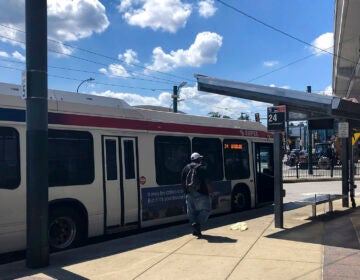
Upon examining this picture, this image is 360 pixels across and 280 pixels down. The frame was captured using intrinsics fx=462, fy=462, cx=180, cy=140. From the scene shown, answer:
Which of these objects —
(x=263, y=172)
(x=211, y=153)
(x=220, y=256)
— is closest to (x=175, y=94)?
(x=263, y=172)

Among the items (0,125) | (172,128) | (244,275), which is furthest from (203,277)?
(172,128)

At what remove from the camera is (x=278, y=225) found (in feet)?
31.7

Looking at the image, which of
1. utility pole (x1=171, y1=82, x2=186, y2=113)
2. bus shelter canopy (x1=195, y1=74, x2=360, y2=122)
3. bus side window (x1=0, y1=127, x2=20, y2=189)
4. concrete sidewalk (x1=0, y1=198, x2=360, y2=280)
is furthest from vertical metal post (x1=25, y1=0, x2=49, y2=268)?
utility pole (x1=171, y1=82, x2=186, y2=113)

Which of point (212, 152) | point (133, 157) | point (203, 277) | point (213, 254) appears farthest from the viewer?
point (212, 152)

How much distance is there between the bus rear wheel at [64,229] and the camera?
799 cm

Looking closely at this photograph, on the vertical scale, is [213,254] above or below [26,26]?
below

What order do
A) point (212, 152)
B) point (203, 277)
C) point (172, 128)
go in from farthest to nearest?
point (212, 152), point (172, 128), point (203, 277)

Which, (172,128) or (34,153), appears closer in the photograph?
(34,153)

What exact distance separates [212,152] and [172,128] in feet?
5.37

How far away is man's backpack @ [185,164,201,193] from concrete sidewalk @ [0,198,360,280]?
3.04 ft

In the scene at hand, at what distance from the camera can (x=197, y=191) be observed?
28.5ft

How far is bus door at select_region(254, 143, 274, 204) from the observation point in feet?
44.5

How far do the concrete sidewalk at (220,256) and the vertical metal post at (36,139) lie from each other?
1.31ft

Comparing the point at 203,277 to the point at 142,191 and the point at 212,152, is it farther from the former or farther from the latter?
the point at 212,152
